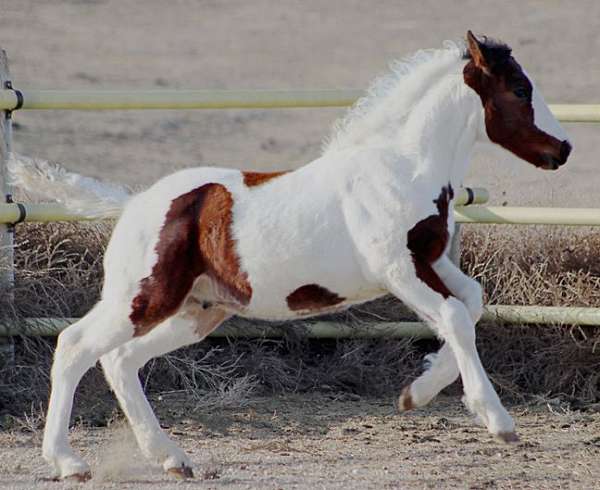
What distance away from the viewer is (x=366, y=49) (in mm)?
21344

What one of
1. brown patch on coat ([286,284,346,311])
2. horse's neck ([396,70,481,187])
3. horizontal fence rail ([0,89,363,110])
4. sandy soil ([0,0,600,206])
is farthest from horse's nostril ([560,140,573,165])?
sandy soil ([0,0,600,206])

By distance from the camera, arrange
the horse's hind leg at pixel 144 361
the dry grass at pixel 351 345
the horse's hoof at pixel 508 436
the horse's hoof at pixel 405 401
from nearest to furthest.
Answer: the horse's hoof at pixel 508 436
the horse's hoof at pixel 405 401
the horse's hind leg at pixel 144 361
the dry grass at pixel 351 345

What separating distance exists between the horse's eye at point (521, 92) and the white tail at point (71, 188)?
5.79 feet

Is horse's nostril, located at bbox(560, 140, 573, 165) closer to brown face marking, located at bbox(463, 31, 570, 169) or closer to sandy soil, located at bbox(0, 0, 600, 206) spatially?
brown face marking, located at bbox(463, 31, 570, 169)

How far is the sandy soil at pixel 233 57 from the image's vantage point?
1966 centimetres

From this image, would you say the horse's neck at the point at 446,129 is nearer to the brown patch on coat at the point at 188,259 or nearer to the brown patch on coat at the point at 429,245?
the brown patch on coat at the point at 429,245

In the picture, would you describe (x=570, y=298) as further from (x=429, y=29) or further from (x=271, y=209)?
(x=429, y=29)

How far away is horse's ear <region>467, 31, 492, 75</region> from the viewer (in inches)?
229

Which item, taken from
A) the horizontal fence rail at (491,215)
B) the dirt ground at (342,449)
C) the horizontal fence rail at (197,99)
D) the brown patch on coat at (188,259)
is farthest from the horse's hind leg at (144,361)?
the horizontal fence rail at (197,99)

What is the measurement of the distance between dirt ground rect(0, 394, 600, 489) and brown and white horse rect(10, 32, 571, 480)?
264 mm

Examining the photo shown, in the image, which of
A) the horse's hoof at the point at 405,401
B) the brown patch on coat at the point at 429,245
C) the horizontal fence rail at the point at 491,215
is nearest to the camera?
the brown patch on coat at the point at 429,245

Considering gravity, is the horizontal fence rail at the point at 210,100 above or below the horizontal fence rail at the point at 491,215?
above

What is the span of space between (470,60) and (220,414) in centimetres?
228

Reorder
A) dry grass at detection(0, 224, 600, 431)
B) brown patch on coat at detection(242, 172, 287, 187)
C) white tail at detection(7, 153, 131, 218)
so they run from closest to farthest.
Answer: brown patch on coat at detection(242, 172, 287, 187)
white tail at detection(7, 153, 131, 218)
dry grass at detection(0, 224, 600, 431)
